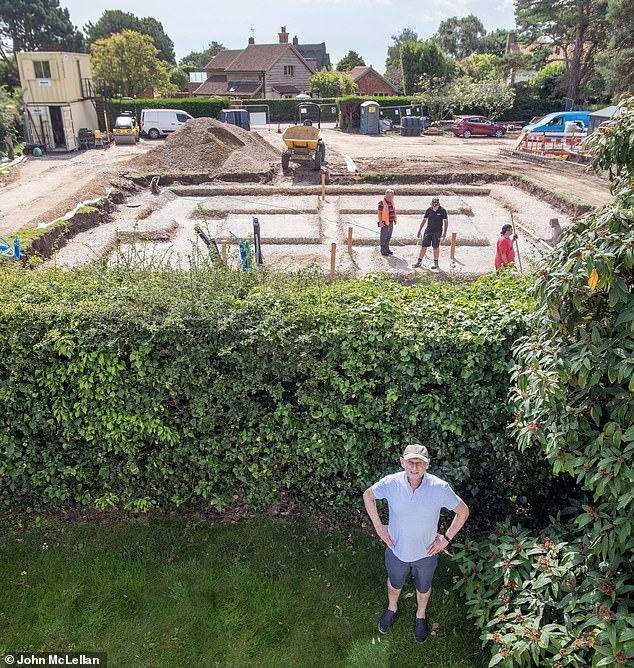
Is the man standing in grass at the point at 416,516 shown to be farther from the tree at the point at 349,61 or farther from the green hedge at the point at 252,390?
the tree at the point at 349,61

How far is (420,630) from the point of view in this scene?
14.8 ft

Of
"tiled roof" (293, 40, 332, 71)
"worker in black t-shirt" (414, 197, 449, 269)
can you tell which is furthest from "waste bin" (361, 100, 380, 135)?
"tiled roof" (293, 40, 332, 71)

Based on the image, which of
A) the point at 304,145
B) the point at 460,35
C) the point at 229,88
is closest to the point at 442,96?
the point at 304,145

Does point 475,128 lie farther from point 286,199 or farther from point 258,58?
point 258,58

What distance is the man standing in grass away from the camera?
13.7 feet

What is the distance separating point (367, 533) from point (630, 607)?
2.32m

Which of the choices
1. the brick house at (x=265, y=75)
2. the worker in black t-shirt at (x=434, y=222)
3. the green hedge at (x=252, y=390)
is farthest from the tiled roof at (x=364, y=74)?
the green hedge at (x=252, y=390)

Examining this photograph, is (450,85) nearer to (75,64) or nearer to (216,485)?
(75,64)

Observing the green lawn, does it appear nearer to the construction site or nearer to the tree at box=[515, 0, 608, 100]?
the construction site

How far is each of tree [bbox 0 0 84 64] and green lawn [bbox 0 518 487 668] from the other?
68.3m

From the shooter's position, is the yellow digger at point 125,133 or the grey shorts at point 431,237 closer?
the grey shorts at point 431,237

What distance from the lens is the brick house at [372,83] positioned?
61.9 meters

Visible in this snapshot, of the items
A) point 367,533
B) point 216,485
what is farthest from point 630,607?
point 216,485

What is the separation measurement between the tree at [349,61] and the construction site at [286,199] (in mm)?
55127
